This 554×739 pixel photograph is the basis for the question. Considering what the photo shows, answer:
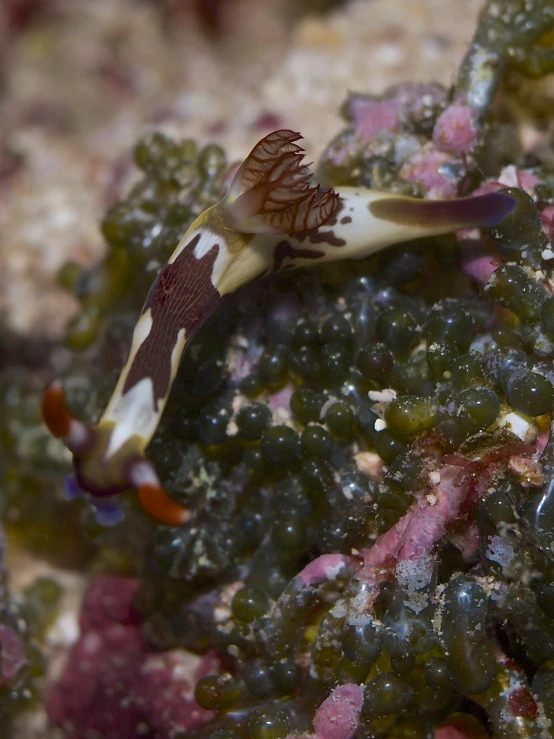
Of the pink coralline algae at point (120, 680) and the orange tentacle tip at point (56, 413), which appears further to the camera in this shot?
the pink coralline algae at point (120, 680)

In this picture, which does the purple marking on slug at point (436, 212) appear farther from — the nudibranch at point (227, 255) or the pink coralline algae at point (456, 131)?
the pink coralline algae at point (456, 131)

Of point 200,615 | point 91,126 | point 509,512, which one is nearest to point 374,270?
point 509,512

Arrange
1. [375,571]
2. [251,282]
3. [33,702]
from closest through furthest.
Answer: [375,571] < [251,282] < [33,702]

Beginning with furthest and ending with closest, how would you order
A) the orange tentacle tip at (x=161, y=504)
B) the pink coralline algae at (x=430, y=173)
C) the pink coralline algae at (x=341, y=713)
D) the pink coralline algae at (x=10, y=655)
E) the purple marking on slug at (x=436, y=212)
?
1. the pink coralline algae at (x=10, y=655)
2. the pink coralline algae at (x=430, y=173)
3. the purple marking on slug at (x=436, y=212)
4. the pink coralline algae at (x=341, y=713)
5. the orange tentacle tip at (x=161, y=504)

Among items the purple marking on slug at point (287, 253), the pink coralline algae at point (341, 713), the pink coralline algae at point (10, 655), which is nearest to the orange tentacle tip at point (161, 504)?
the pink coralline algae at point (341, 713)

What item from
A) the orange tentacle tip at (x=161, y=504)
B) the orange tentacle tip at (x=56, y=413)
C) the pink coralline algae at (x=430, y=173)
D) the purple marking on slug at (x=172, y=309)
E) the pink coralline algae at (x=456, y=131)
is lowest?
the orange tentacle tip at (x=161, y=504)

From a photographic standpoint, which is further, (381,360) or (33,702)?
(33,702)

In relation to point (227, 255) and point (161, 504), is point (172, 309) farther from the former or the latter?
point (161, 504)

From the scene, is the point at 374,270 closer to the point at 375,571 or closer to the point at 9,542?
the point at 375,571
